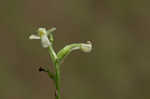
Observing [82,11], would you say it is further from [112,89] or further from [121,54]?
[112,89]

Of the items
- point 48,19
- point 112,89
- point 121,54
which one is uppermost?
point 48,19

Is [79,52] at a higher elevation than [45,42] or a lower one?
lower

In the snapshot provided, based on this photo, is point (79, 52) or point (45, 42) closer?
point (45, 42)

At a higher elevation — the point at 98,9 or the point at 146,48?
the point at 98,9

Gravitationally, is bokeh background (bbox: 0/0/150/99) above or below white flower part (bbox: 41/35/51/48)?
below

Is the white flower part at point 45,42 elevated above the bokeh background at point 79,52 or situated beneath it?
elevated above

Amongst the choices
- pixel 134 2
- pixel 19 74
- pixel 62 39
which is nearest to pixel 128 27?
pixel 134 2

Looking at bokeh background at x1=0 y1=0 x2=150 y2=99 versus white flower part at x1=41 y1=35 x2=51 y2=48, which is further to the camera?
bokeh background at x1=0 y1=0 x2=150 y2=99

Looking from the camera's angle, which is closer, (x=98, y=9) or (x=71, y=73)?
(x=71, y=73)
